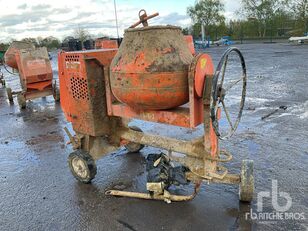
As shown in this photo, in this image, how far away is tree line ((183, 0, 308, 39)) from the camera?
3578 centimetres

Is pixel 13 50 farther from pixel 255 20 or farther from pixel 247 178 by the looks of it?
pixel 255 20

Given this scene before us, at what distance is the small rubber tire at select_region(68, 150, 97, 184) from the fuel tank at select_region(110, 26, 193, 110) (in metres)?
1.17

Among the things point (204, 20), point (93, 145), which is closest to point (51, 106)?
point (93, 145)

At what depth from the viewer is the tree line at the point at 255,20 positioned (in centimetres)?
3578

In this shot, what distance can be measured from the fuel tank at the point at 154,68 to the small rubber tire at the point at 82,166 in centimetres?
117

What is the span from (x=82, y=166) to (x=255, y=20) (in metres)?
42.4

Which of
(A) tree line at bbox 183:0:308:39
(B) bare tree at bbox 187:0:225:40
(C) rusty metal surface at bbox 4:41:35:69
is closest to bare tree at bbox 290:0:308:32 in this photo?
(A) tree line at bbox 183:0:308:39

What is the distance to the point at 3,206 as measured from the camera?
3.62 meters

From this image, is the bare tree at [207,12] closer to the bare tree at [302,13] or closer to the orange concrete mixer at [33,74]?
the bare tree at [302,13]

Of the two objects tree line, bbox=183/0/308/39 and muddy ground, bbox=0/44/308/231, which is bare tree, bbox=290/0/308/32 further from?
muddy ground, bbox=0/44/308/231

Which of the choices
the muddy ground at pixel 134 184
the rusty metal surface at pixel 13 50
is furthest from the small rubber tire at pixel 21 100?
the rusty metal surface at pixel 13 50

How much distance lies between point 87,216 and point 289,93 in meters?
6.35

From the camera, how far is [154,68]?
2.82 m

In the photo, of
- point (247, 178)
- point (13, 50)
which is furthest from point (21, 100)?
point (247, 178)
